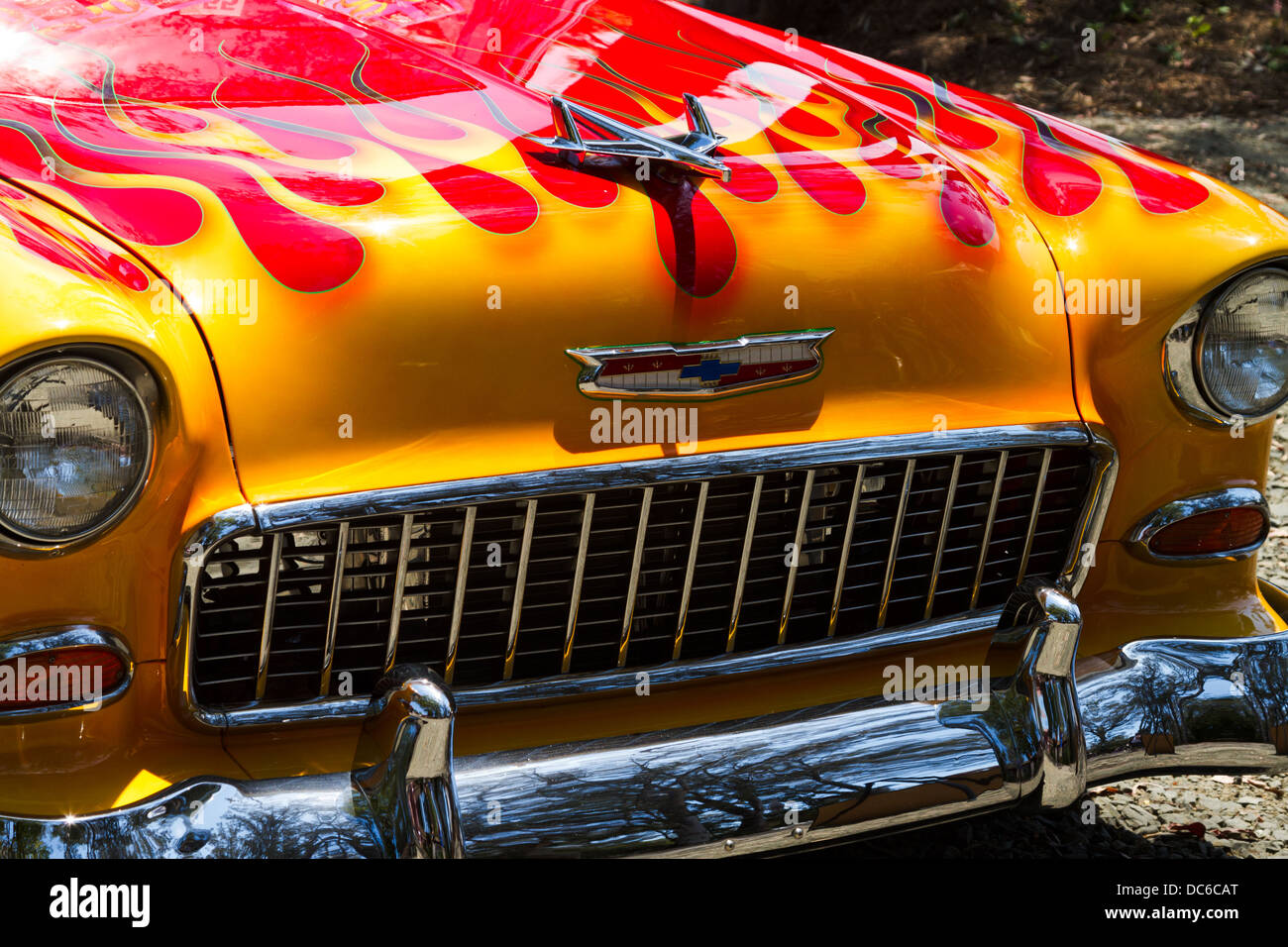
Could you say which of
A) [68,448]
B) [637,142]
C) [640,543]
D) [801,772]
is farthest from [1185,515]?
[68,448]

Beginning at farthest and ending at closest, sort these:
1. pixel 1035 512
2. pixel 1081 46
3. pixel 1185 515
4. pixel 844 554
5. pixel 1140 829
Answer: pixel 1081 46, pixel 1140 829, pixel 1185 515, pixel 1035 512, pixel 844 554

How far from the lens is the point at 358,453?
65.2 inches

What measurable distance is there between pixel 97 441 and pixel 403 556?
0.38 meters

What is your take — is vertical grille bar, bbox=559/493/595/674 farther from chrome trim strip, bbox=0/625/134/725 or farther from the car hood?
chrome trim strip, bbox=0/625/134/725

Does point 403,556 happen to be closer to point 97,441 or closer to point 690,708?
point 97,441

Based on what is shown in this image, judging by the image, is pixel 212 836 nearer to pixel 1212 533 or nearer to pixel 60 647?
pixel 60 647

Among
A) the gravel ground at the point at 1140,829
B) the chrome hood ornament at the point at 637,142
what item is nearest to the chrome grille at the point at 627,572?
the chrome hood ornament at the point at 637,142

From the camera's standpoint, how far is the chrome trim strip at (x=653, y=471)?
5.30ft

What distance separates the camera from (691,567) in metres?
1.87

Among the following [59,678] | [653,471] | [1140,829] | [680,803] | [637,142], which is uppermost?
[637,142]

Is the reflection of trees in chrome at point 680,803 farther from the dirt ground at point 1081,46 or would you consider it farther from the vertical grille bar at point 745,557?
the dirt ground at point 1081,46

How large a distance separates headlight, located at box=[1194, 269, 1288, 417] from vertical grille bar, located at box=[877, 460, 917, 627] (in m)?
0.55

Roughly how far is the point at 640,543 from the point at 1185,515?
3.19 ft
